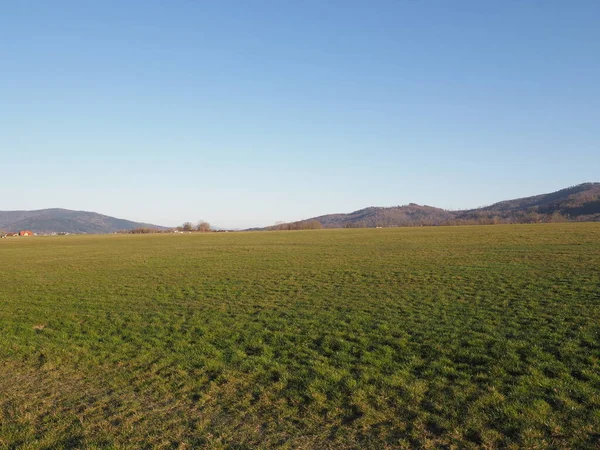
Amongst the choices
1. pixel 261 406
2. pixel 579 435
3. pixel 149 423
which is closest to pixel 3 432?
pixel 149 423

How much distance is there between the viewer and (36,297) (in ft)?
70.7

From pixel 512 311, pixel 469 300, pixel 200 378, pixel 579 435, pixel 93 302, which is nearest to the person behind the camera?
pixel 579 435

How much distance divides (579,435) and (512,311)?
29.6ft

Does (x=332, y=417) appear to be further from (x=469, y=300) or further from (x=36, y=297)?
(x=36, y=297)

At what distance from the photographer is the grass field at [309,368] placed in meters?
7.09

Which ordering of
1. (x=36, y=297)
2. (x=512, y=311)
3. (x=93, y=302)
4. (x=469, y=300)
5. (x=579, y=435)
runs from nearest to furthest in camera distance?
(x=579, y=435)
(x=512, y=311)
(x=469, y=300)
(x=93, y=302)
(x=36, y=297)

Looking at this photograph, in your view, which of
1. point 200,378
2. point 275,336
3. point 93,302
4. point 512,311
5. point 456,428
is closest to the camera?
point 456,428

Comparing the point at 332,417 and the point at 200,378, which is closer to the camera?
the point at 332,417

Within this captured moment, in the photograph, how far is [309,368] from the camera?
10148 millimetres

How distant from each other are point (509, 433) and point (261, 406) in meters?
4.47

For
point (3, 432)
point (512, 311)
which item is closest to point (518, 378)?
point (512, 311)

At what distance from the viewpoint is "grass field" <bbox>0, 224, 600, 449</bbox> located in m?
7.09

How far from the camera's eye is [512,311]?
588 inches

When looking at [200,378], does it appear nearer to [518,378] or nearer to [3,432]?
[3,432]
